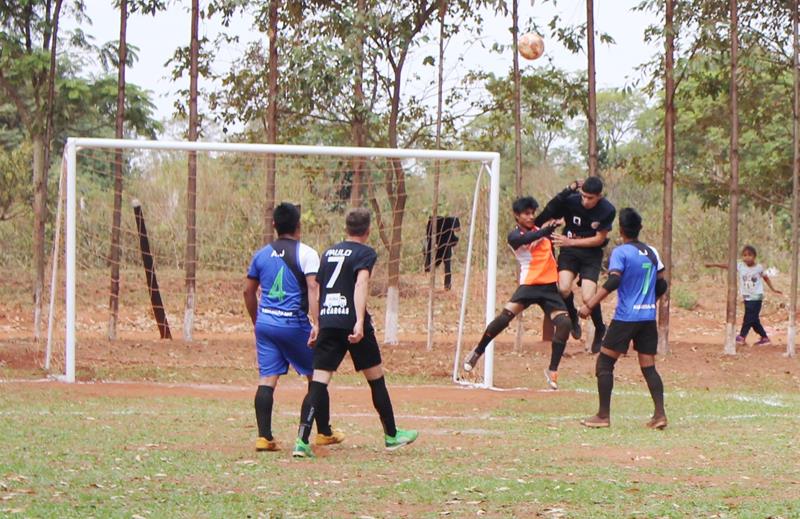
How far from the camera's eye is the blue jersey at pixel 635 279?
36.6 ft

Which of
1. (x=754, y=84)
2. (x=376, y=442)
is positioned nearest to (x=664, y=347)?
(x=754, y=84)

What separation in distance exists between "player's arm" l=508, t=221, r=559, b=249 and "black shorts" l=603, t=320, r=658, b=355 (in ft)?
8.27

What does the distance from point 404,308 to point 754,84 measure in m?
7.85

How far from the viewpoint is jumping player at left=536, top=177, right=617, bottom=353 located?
13.7 meters

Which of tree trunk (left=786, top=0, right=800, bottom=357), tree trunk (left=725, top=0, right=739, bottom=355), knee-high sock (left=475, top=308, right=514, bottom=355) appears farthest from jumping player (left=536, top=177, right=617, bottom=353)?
tree trunk (left=786, top=0, right=800, bottom=357)

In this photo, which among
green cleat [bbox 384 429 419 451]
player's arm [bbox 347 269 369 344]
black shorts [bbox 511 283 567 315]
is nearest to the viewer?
player's arm [bbox 347 269 369 344]

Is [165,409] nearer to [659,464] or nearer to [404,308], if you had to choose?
[659,464]

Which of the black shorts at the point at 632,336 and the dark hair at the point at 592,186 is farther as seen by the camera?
the dark hair at the point at 592,186

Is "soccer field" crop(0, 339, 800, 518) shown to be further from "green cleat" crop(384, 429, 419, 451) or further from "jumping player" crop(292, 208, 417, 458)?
"jumping player" crop(292, 208, 417, 458)

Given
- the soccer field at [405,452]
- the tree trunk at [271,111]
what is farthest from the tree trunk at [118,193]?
the soccer field at [405,452]

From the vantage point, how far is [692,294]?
1400 inches

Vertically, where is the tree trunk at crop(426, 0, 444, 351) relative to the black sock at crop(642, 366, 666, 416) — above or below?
above

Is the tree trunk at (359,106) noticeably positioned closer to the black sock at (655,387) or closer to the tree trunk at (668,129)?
the tree trunk at (668,129)

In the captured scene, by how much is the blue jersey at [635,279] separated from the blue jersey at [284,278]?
2.81 meters
